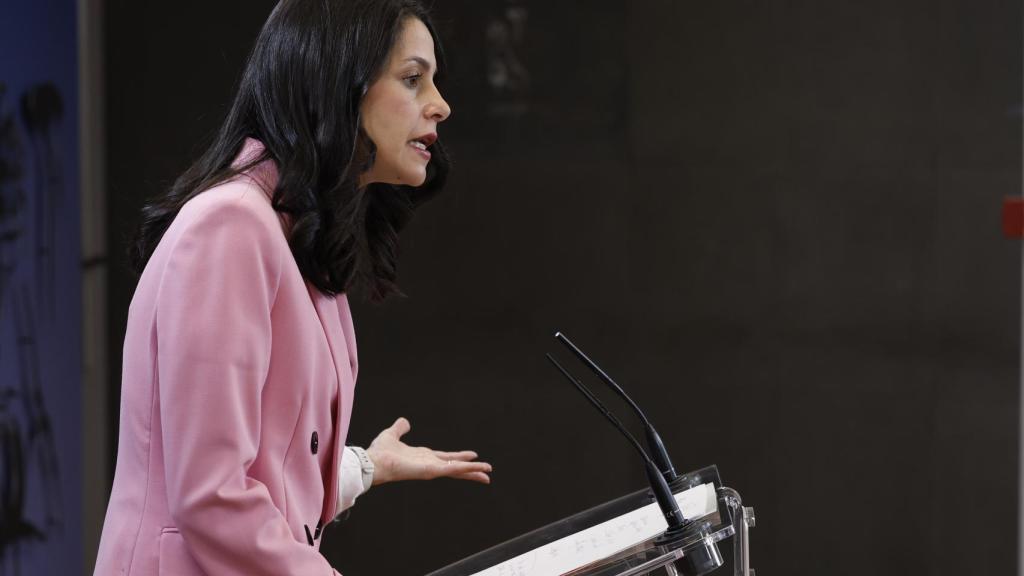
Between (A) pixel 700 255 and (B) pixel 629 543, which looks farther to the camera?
(A) pixel 700 255

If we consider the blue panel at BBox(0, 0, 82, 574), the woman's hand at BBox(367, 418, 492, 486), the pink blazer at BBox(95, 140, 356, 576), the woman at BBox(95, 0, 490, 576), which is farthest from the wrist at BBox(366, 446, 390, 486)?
the blue panel at BBox(0, 0, 82, 574)

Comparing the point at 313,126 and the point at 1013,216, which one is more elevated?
the point at 313,126

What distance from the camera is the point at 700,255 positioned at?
331 centimetres

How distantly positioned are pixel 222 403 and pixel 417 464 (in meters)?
0.57

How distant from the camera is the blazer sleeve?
1.06 metres

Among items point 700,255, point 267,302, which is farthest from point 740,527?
point 700,255

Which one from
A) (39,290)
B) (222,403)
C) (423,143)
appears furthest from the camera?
(39,290)

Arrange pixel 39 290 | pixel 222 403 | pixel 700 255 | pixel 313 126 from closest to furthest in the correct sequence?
pixel 222 403, pixel 313 126, pixel 39 290, pixel 700 255

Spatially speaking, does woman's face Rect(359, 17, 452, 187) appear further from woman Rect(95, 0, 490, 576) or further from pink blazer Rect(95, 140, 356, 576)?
pink blazer Rect(95, 140, 356, 576)

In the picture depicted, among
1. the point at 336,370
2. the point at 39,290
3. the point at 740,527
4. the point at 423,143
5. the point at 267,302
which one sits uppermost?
the point at 423,143

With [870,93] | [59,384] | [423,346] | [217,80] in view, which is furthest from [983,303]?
[59,384]

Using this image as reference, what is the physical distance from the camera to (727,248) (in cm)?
331

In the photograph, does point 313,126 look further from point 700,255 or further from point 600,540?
point 700,255

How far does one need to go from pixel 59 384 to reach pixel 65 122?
0.68 m
